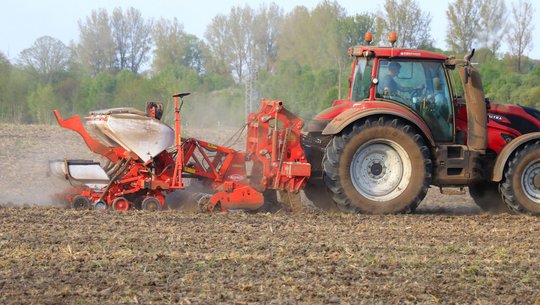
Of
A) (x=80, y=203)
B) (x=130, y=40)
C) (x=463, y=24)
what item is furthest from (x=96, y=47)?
(x=80, y=203)

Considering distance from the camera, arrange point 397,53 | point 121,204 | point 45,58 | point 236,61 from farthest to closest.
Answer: point 236,61
point 45,58
point 397,53
point 121,204

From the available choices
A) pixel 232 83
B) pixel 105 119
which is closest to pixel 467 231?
pixel 105 119

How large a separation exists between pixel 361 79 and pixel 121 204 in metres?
3.41

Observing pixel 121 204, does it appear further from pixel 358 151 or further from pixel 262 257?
pixel 262 257

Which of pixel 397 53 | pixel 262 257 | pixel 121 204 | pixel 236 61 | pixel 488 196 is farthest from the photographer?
pixel 236 61

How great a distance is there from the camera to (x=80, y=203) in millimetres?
9773

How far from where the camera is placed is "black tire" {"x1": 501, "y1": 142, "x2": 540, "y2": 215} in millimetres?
10016

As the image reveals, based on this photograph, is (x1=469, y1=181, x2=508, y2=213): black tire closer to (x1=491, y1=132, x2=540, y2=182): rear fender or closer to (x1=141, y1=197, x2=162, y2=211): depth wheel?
(x1=491, y1=132, x2=540, y2=182): rear fender

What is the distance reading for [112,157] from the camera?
32.6 feet

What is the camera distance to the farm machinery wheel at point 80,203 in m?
9.73

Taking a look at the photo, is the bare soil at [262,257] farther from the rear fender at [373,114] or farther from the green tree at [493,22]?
the green tree at [493,22]

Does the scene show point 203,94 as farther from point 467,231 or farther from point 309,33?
point 467,231

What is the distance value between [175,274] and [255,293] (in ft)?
2.74

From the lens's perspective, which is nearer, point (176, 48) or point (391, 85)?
point (391, 85)
